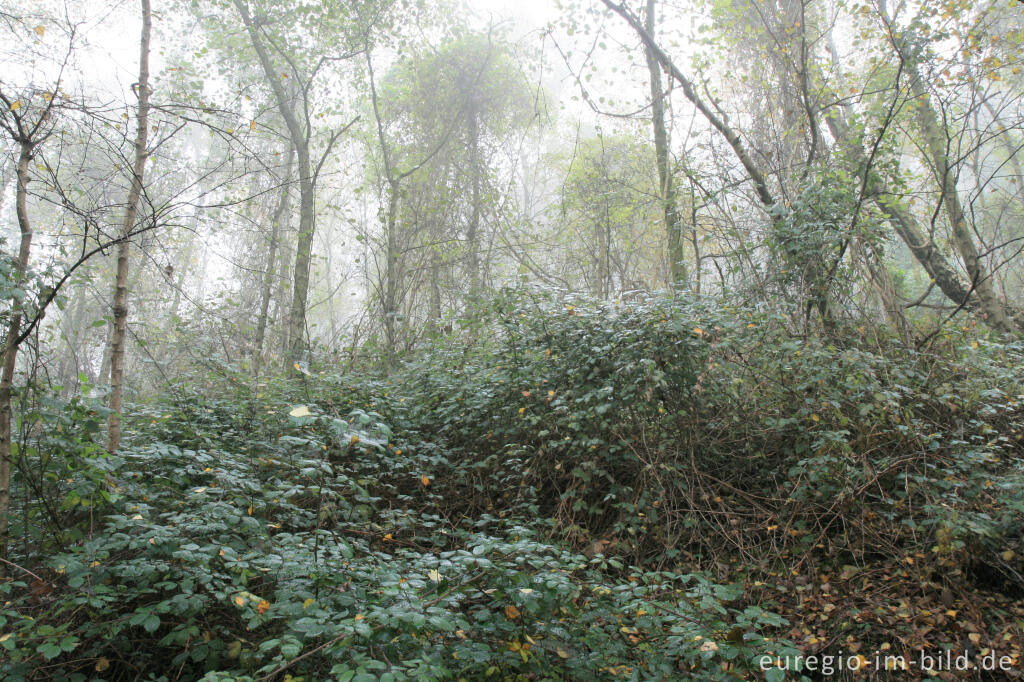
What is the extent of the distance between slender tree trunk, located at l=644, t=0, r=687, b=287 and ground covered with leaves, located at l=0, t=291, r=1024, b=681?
6.36 ft

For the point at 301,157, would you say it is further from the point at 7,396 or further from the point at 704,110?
the point at 7,396

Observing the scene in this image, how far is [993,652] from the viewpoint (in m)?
2.83

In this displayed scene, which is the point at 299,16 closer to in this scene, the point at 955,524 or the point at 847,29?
the point at 955,524

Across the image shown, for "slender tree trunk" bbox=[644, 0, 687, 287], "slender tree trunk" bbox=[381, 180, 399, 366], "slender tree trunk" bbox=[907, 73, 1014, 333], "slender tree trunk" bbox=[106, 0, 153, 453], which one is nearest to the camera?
"slender tree trunk" bbox=[106, 0, 153, 453]

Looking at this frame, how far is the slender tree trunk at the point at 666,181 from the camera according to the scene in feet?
23.1

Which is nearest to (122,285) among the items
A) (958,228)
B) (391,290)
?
(391,290)

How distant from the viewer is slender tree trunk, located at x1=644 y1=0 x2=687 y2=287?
277 inches

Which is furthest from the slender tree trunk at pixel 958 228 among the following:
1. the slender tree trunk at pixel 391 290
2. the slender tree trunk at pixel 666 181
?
the slender tree trunk at pixel 391 290

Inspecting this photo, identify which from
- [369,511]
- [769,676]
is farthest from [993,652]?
[369,511]

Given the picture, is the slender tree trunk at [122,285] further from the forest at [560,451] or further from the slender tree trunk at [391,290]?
the slender tree trunk at [391,290]

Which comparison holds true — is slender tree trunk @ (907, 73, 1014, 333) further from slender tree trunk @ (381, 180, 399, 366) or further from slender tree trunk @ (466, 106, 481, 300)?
slender tree trunk @ (381, 180, 399, 366)

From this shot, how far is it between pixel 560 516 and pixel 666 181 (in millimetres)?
4725

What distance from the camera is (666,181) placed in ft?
23.9

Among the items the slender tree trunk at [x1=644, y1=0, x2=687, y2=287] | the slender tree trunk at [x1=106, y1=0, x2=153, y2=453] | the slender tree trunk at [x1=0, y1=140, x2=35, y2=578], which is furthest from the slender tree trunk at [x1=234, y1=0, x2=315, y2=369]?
the slender tree trunk at [x1=644, y1=0, x2=687, y2=287]
